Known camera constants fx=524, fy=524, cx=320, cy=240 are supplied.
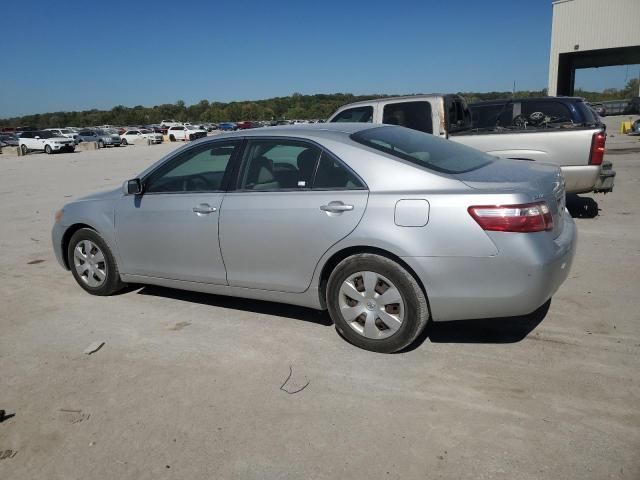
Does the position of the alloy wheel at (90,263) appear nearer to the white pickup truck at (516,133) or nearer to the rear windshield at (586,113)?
the white pickup truck at (516,133)

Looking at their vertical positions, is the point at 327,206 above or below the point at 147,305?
above

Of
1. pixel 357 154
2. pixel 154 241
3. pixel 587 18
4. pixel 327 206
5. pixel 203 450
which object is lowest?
pixel 203 450

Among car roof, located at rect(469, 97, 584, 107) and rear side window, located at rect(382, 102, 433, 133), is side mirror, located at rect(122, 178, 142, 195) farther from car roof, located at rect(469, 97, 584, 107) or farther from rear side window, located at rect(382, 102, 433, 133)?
car roof, located at rect(469, 97, 584, 107)

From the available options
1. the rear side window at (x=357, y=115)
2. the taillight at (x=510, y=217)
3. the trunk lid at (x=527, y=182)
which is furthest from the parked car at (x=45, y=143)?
the taillight at (x=510, y=217)

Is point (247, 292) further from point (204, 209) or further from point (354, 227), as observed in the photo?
point (354, 227)

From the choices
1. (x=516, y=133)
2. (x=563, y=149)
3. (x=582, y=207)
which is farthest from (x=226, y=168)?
(x=582, y=207)

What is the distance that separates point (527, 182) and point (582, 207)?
5.72m

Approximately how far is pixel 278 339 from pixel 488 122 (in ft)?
20.8

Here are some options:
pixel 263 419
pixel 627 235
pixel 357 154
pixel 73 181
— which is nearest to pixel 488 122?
pixel 627 235

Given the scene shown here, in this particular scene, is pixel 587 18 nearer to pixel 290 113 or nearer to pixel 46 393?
pixel 46 393

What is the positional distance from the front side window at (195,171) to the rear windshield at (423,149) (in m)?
1.18

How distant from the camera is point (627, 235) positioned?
6.61 metres

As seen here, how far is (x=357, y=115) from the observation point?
8.47 metres

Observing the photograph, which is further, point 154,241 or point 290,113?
point 290,113
